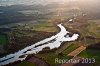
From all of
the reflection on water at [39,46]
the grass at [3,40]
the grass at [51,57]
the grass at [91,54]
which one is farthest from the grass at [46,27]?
the grass at [91,54]

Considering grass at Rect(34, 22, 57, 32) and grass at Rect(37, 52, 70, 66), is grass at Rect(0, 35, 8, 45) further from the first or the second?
grass at Rect(37, 52, 70, 66)

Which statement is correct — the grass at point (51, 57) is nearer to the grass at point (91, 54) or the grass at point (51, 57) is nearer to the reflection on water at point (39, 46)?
the grass at point (91, 54)

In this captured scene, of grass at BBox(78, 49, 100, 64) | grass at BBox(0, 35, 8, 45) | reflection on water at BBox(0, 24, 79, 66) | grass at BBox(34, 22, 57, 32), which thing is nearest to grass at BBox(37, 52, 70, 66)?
grass at BBox(78, 49, 100, 64)

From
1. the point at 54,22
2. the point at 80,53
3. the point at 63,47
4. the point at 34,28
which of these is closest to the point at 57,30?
the point at 34,28

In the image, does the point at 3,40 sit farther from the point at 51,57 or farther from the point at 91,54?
the point at 91,54

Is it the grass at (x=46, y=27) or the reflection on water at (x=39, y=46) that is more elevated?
the reflection on water at (x=39, y=46)

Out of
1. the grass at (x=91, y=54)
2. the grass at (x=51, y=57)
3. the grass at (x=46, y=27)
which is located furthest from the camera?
the grass at (x=46, y=27)

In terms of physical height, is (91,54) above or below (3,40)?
above

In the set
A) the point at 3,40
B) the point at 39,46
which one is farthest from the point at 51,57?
the point at 3,40

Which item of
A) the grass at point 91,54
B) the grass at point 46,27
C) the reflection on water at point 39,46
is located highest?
the grass at point 91,54

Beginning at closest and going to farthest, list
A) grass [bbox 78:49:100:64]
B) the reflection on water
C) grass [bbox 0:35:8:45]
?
grass [bbox 78:49:100:64], the reflection on water, grass [bbox 0:35:8:45]
